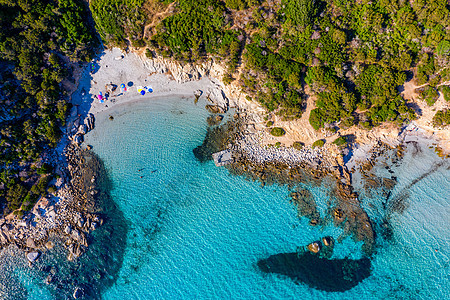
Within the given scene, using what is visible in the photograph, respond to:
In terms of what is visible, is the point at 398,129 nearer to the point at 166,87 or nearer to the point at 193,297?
the point at 166,87

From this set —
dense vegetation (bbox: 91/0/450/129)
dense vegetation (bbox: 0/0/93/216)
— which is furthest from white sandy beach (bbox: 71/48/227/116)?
dense vegetation (bbox: 91/0/450/129)

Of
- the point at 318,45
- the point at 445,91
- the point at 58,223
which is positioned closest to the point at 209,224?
the point at 58,223

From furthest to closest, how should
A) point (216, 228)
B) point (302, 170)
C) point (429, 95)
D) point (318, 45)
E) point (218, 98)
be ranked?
point (218, 98) < point (302, 170) < point (216, 228) < point (429, 95) < point (318, 45)

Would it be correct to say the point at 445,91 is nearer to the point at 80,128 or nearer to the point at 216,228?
the point at 216,228

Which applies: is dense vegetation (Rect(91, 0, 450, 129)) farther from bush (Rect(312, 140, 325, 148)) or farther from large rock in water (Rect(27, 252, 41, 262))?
large rock in water (Rect(27, 252, 41, 262))

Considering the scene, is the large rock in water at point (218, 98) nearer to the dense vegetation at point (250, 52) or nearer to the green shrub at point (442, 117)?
the dense vegetation at point (250, 52)

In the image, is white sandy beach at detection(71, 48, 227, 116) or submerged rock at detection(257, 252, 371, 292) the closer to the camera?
submerged rock at detection(257, 252, 371, 292)

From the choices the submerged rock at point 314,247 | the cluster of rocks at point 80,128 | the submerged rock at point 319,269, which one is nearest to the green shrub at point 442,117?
the submerged rock at point 319,269
